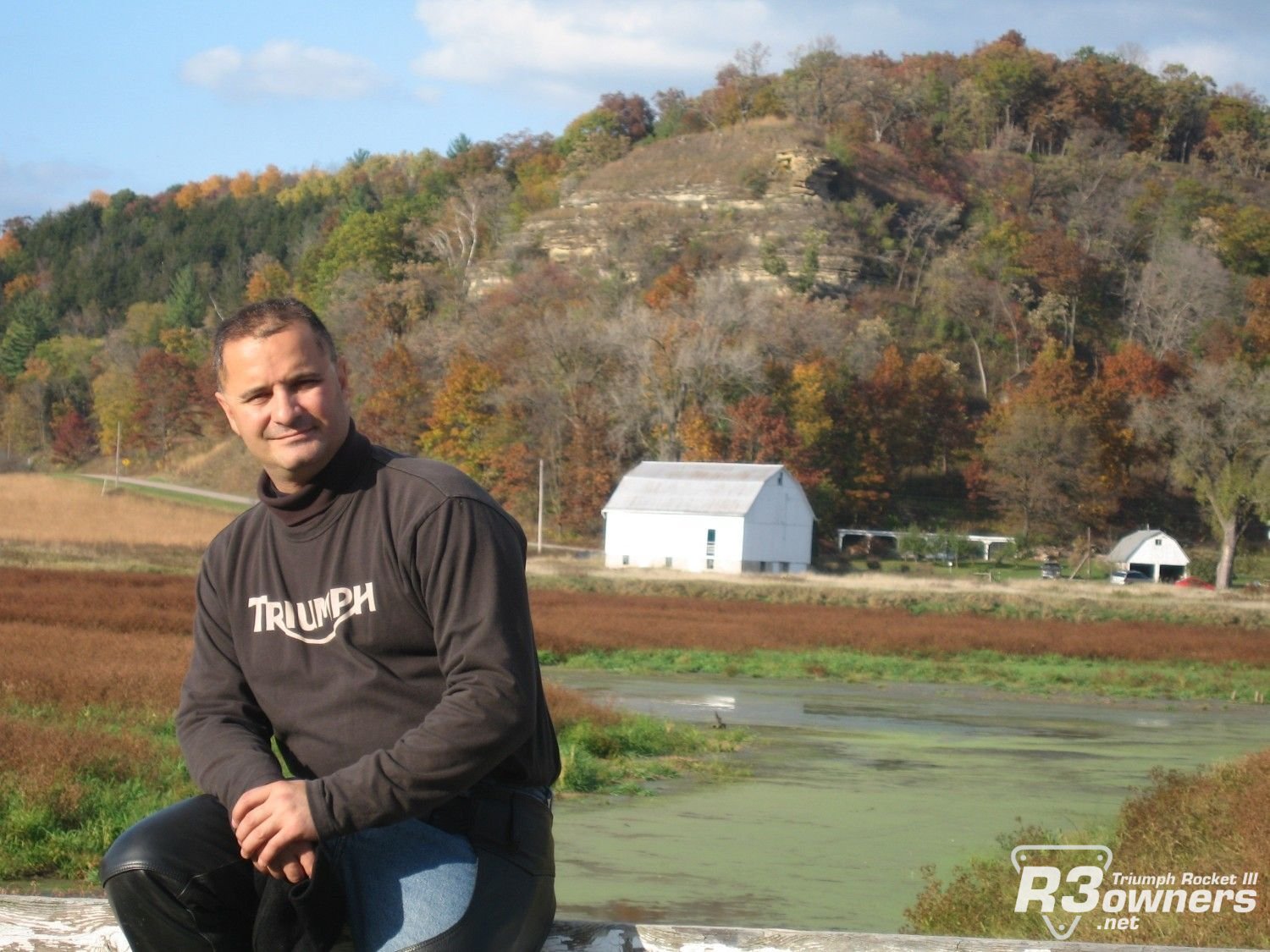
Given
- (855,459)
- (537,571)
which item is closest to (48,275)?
(855,459)

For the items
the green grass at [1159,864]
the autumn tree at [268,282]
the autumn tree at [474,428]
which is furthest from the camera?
the autumn tree at [268,282]

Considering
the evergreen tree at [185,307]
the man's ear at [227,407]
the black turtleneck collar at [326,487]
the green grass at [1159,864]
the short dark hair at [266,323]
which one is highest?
the evergreen tree at [185,307]

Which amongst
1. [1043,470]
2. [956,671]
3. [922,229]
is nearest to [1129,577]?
[1043,470]

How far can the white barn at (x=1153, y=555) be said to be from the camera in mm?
69812

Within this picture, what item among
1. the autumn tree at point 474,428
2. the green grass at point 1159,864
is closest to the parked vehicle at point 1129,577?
the autumn tree at point 474,428

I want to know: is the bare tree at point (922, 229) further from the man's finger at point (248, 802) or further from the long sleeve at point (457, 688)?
the man's finger at point (248, 802)

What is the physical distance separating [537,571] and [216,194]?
146 metres

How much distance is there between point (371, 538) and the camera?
147 inches

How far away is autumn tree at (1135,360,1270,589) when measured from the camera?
66.5 metres

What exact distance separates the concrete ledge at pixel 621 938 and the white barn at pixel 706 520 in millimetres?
55964

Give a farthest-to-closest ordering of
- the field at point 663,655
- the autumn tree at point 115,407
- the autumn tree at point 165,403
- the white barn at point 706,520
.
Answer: the autumn tree at point 115,407 < the autumn tree at point 165,403 < the white barn at point 706,520 < the field at point 663,655

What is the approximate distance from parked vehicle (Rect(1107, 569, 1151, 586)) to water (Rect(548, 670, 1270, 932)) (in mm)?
38545

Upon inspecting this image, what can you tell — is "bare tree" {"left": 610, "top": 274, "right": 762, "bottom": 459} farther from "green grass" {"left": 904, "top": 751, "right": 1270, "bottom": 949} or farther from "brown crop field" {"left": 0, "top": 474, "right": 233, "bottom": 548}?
"green grass" {"left": 904, "top": 751, "right": 1270, "bottom": 949}

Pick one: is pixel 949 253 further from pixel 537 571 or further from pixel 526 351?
pixel 537 571
